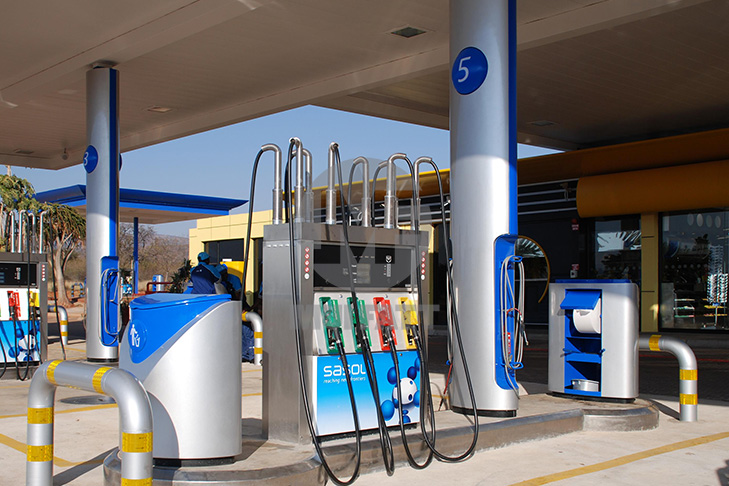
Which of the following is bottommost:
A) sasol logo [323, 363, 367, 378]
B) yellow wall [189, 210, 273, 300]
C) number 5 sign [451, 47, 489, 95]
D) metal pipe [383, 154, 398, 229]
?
sasol logo [323, 363, 367, 378]

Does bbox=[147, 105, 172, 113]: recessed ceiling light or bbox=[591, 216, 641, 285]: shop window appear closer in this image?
bbox=[147, 105, 172, 113]: recessed ceiling light

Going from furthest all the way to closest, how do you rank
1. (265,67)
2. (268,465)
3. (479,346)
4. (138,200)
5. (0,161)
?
1. (138,200)
2. (0,161)
3. (265,67)
4. (479,346)
5. (268,465)

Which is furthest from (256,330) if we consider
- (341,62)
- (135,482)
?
(135,482)

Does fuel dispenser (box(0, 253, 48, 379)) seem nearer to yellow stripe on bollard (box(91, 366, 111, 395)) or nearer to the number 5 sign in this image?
the number 5 sign

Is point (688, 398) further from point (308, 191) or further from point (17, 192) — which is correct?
point (17, 192)

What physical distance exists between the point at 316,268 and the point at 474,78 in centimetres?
266

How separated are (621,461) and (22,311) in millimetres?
8214

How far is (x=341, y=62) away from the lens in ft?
41.8

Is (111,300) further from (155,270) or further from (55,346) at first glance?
(155,270)

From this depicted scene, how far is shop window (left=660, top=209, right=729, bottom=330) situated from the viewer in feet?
56.9

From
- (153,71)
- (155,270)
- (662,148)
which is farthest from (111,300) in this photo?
(155,270)

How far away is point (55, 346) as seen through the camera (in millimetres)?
16141

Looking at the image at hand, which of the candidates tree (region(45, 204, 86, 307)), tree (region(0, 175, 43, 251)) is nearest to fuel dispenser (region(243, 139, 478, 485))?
tree (region(0, 175, 43, 251))

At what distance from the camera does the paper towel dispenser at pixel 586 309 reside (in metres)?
8.09
